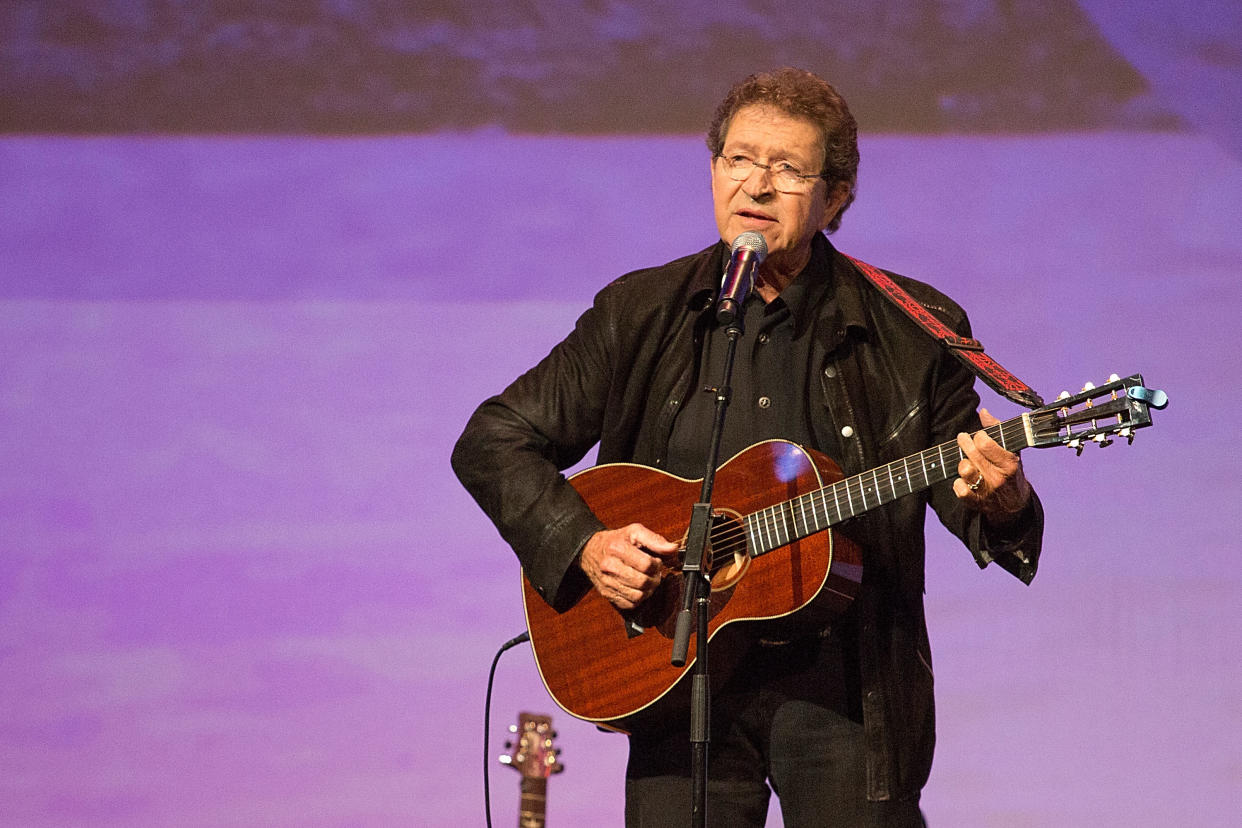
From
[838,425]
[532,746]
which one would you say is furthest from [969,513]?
[532,746]

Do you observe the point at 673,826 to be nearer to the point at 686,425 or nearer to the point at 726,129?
the point at 686,425

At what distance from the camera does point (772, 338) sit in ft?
9.32

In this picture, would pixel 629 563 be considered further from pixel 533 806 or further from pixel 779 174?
pixel 533 806

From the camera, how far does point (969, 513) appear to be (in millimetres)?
2537

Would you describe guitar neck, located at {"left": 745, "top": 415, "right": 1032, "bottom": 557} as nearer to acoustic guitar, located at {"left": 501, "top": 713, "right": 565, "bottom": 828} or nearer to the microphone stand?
the microphone stand

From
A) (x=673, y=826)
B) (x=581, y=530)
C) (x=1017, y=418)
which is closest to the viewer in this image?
(x=1017, y=418)

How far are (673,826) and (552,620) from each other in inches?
21.0

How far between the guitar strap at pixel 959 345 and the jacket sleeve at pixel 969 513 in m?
0.05

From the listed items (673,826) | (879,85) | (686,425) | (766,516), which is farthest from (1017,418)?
(879,85)

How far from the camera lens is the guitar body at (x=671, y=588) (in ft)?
8.35

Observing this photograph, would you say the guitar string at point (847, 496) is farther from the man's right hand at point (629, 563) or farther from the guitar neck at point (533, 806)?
the guitar neck at point (533, 806)

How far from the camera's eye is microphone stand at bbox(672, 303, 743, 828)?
225 centimetres

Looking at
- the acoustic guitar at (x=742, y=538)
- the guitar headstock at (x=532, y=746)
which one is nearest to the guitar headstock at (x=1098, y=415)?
the acoustic guitar at (x=742, y=538)

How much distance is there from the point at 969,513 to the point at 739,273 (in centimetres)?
60
